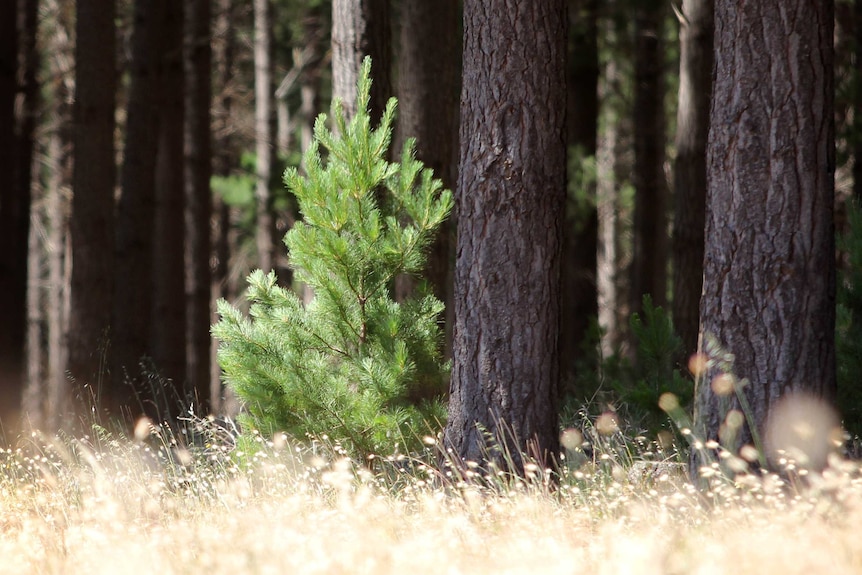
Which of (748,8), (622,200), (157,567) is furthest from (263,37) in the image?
(157,567)

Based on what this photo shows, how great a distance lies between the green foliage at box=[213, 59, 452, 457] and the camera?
18.1 feet

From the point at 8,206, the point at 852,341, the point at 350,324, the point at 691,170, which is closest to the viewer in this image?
the point at 350,324

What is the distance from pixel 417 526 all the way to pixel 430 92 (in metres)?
4.10

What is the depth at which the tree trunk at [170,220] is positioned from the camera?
420 inches

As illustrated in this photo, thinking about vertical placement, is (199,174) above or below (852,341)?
above

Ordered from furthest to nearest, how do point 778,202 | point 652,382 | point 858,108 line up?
point 858,108 → point 652,382 → point 778,202

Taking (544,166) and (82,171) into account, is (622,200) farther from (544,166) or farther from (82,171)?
(544,166)

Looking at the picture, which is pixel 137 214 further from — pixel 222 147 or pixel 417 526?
pixel 222 147

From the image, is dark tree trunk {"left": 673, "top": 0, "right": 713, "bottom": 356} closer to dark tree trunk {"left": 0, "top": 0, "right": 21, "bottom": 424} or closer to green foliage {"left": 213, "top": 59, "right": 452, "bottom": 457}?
green foliage {"left": 213, "top": 59, "right": 452, "bottom": 457}

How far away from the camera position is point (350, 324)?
5.70 m

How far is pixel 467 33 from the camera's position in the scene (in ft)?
17.4

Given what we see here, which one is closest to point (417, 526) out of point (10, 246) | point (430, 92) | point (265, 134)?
point (430, 92)

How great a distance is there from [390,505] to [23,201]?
8787mm

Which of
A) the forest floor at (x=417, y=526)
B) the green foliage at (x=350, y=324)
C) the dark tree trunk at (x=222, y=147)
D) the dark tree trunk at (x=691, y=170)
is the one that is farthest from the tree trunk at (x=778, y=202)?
the dark tree trunk at (x=222, y=147)
